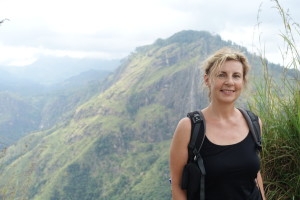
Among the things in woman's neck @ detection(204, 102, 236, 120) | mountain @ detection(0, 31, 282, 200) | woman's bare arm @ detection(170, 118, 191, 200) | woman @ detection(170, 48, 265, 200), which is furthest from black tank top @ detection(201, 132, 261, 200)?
mountain @ detection(0, 31, 282, 200)

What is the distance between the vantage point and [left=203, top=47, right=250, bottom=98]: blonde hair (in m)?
2.17

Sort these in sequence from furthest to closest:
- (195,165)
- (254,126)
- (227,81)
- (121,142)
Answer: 1. (121,142)
2. (254,126)
3. (227,81)
4. (195,165)

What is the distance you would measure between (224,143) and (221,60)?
1.73ft

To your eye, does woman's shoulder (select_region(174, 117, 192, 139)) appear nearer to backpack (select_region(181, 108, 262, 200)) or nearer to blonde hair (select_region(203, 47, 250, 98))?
backpack (select_region(181, 108, 262, 200))

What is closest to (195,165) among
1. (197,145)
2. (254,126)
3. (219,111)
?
(197,145)

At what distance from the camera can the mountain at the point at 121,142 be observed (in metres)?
130

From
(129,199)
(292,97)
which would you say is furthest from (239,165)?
(129,199)

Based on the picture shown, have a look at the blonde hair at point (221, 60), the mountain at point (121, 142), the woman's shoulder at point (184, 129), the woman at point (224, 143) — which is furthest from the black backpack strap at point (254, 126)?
the mountain at point (121, 142)

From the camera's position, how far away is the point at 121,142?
15825 cm

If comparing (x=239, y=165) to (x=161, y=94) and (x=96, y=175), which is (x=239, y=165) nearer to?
(x=96, y=175)

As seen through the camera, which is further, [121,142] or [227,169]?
[121,142]

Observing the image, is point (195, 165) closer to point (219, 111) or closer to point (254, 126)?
point (219, 111)

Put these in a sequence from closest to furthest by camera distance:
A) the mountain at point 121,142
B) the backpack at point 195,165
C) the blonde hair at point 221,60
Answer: the backpack at point 195,165, the blonde hair at point 221,60, the mountain at point 121,142

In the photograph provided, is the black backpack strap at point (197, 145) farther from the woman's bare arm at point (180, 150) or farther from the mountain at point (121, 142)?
the mountain at point (121, 142)
